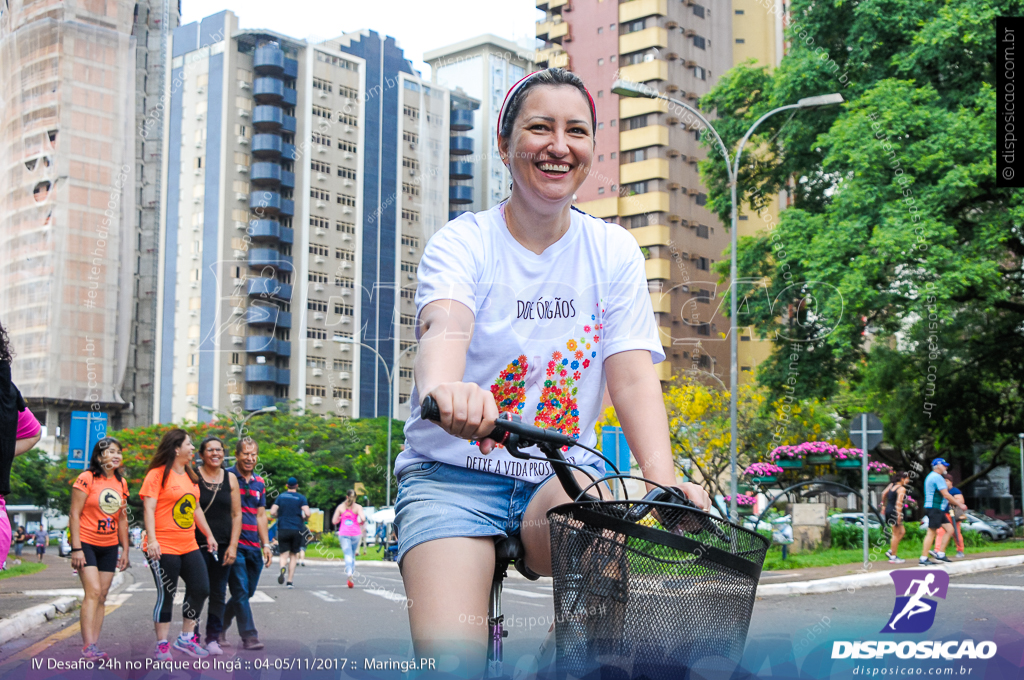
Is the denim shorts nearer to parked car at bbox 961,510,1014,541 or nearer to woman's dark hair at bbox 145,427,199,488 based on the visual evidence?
woman's dark hair at bbox 145,427,199,488

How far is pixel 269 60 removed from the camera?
6178 centimetres

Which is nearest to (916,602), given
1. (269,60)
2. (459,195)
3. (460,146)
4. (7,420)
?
(7,420)

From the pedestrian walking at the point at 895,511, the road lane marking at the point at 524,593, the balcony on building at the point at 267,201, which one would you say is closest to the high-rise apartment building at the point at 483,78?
the balcony on building at the point at 267,201

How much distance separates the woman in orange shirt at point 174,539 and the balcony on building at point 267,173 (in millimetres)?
55636

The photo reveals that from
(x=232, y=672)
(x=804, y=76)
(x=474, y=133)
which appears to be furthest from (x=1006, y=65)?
(x=474, y=133)

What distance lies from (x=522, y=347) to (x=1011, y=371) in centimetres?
2234

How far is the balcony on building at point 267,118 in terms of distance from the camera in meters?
62.2

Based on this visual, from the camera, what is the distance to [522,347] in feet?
6.93

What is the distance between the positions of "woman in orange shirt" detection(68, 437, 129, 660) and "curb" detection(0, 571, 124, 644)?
3.55 ft

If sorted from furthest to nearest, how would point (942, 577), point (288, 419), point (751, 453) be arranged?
point (288, 419), point (751, 453), point (942, 577)

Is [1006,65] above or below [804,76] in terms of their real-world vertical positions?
below

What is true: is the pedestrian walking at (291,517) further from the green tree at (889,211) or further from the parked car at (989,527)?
the parked car at (989,527)

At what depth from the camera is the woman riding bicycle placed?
1.92m

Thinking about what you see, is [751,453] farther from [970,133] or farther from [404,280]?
[404,280]
